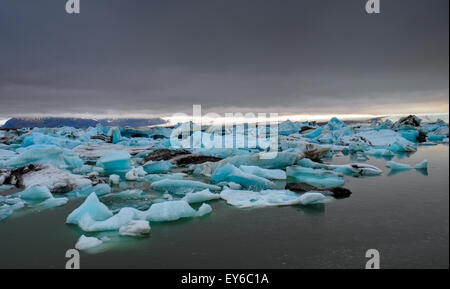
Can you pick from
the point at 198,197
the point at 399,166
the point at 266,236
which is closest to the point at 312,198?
the point at 266,236

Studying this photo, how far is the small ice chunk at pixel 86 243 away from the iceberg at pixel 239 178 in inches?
123

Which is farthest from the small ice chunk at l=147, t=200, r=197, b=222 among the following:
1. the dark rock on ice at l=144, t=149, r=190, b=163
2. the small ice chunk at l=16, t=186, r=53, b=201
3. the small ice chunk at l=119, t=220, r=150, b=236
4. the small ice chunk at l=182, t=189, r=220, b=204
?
the dark rock on ice at l=144, t=149, r=190, b=163

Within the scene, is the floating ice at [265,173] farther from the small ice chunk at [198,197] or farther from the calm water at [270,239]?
the calm water at [270,239]

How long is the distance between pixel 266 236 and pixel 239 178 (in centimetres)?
267

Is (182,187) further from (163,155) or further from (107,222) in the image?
(163,155)

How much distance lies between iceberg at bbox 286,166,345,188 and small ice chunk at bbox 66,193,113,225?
3711mm

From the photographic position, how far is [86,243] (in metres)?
2.81

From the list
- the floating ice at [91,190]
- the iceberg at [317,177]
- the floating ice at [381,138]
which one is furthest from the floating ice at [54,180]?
the floating ice at [381,138]

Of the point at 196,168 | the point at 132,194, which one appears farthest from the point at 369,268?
the point at 196,168

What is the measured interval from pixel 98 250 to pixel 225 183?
3.17m

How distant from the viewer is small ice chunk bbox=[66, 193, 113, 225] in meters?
3.49

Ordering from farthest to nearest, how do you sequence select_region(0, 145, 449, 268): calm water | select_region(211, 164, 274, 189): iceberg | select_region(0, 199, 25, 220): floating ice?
select_region(211, 164, 274, 189): iceberg → select_region(0, 199, 25, 220): floating ice → select_region(0, 145, 449, 268): calm water

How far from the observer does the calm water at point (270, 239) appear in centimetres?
245

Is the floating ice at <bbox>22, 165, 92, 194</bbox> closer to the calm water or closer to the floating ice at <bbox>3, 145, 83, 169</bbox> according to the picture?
the calm water
